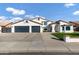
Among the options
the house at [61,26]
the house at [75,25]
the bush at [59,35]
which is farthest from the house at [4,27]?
the house at [75,25]

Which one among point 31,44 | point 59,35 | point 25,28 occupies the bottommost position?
point 31,44

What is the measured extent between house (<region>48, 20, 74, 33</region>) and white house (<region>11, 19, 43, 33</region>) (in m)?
0.33

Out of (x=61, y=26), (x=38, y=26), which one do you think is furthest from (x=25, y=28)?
(x=61, y=26)

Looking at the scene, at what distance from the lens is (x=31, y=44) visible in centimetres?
744

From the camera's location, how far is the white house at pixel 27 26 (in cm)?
701

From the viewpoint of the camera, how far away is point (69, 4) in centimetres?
694

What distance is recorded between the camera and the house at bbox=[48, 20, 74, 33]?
6.98 metres

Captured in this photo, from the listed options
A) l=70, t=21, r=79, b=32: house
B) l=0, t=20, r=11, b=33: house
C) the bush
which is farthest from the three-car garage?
l=70, t=21, r=79, b=32: house

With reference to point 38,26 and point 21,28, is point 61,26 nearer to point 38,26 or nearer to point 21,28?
point 38,26

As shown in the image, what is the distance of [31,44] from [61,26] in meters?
1.05

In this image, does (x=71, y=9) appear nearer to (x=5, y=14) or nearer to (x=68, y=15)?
(x=68, y=15)

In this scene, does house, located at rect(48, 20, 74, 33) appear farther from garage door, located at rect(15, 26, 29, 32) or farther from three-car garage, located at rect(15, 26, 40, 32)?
garage door, located at rect(15, 26, 29, 32)

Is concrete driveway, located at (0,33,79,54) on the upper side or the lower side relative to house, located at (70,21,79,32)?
lower

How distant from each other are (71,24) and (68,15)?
0.26 meters
